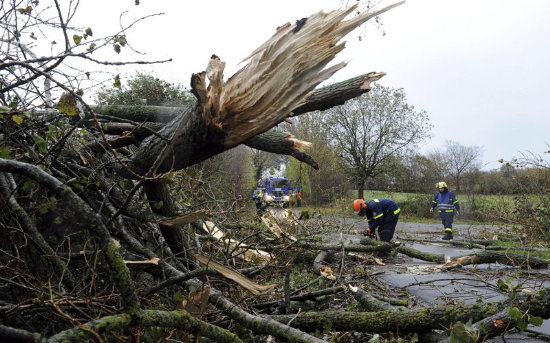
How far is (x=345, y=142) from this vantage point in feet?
83.0

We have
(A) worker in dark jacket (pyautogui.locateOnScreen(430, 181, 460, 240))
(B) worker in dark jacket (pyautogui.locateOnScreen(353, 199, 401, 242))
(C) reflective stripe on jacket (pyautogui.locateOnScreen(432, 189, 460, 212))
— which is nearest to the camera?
(B) worker in dark jacket (pyautogui.locateOnScreen(353, 199, 401, 242))

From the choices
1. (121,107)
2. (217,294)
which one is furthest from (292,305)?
(121,107)

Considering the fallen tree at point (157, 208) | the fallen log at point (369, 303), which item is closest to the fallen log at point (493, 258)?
the fallen log at point (369, 303)

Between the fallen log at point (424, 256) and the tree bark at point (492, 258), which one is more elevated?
the tree bark at point (492, 258)

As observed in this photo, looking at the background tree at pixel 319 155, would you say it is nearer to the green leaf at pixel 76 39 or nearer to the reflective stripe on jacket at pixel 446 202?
the reflective stripe on jacket at pixel 446 202

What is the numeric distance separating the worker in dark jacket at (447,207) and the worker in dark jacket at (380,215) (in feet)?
9.63

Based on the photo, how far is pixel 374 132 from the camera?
25.0 meters

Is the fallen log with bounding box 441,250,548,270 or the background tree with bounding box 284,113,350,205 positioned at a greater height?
the background tree with bounding box 284,113,350,205

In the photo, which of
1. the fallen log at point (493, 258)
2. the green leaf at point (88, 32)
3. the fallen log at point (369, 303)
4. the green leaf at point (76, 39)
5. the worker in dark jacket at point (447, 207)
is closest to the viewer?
the green leaf at point (76, 39)

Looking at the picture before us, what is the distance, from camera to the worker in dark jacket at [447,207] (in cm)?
1070

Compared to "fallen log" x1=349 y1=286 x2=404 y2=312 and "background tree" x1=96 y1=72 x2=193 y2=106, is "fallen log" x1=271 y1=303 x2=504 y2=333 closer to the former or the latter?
"fallen log" x1=349 y1=286 x2=404 y2=312

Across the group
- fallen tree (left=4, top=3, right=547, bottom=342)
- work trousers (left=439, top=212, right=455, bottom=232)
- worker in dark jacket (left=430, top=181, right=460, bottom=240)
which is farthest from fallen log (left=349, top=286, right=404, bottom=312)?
work trousers (left=439, top=212, right=455, bottom=232)

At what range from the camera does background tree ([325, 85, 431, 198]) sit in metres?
24.8

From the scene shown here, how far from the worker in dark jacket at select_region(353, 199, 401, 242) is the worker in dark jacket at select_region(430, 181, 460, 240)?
116 inches
